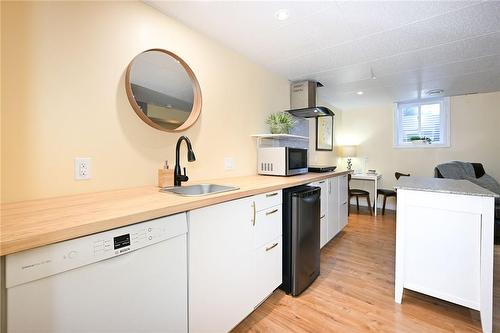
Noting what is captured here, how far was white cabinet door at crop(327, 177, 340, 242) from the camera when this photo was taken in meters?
2.68

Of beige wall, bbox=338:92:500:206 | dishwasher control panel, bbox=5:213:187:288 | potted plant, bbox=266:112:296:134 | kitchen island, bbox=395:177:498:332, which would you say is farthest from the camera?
beige wall, bbox=338:92:500:206

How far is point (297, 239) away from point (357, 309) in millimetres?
633

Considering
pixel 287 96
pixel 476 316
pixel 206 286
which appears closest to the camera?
pixel 206 286

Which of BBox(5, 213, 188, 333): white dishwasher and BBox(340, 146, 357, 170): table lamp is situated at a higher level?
BBox(340, 146, 357, 170): table lamp

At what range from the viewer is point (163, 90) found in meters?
1.64

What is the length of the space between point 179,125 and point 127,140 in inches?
15.7

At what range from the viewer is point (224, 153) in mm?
2143

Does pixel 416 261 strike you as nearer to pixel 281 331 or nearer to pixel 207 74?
pixel 281 331

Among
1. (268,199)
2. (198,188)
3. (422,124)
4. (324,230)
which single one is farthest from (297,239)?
(422,124)

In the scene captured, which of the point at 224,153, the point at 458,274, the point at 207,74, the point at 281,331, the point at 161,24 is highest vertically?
the point at 161,24

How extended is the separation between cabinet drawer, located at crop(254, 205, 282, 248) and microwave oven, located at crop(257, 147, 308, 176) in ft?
2.23

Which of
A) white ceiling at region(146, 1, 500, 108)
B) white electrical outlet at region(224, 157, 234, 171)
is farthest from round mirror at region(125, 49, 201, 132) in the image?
white electrical outlet at region(224, 157, 234, 171)

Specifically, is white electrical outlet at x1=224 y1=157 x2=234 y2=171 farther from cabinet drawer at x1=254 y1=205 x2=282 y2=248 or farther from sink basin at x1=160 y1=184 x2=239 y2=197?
cabinet drawer at x1=254 y1=205 x2=282 y2=248

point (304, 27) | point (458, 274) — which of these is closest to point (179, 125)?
point (304, 27)
